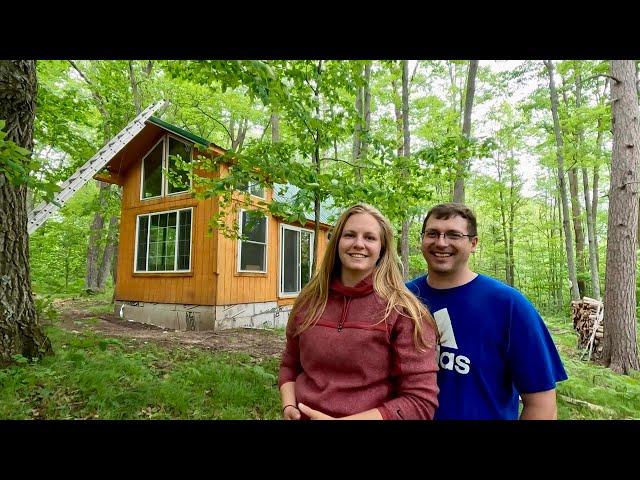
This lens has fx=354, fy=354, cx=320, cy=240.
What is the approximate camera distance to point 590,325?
23.5ft

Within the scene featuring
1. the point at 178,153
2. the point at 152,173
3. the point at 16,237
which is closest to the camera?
the point at 16,237

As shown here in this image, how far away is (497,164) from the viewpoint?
18.9 m

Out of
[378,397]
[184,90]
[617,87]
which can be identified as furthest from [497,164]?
[378,397]

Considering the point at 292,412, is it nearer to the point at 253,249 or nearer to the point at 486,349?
the point at 486,349

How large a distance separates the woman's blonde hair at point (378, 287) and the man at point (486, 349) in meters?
0.15

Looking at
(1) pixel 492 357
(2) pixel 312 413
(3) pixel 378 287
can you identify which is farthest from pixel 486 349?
(2) pixel 312 413

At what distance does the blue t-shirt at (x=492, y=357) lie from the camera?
136cm

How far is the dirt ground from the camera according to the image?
20.9 feet

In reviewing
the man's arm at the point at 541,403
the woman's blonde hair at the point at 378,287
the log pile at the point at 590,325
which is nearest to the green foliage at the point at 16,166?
the woman's blonde hair at the point at 378,287

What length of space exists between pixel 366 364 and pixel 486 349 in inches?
19.3

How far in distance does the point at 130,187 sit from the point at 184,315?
4441mm

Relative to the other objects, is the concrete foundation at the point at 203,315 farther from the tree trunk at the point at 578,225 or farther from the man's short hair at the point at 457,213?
the tree trunk at the point at 578,225

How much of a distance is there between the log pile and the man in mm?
6746
